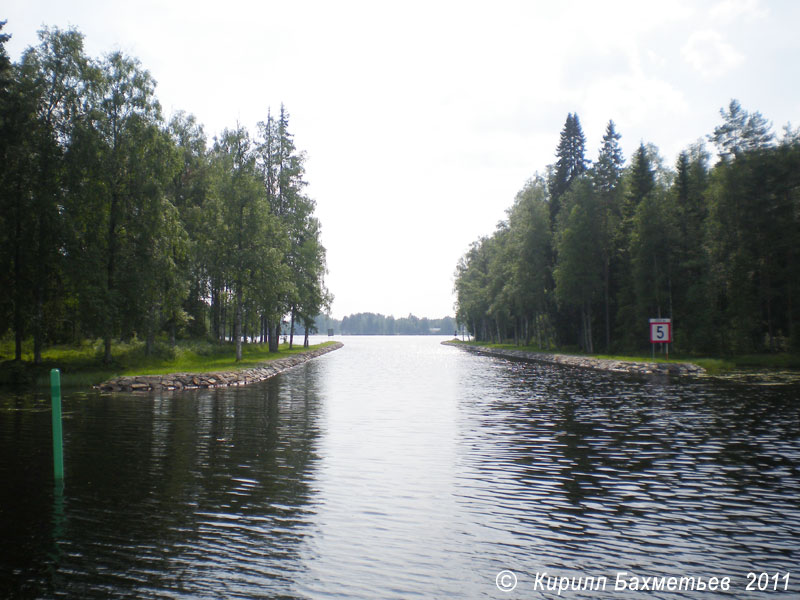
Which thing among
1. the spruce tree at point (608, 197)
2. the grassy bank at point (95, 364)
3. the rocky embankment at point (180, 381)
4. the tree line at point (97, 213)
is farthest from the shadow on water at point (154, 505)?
the spruce tree at point (608, 197)

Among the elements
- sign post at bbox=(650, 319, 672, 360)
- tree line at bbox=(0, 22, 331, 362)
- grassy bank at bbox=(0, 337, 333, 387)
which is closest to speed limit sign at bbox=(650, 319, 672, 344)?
sign post at bbox=(650, 319, 672, 360)

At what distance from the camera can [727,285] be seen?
49719mm

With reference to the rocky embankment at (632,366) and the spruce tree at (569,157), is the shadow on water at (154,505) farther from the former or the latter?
the spruce tree at (569,157)

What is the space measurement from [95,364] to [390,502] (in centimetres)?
3192

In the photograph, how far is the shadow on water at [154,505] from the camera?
268 inches

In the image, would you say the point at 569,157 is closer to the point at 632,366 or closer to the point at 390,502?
the point at 632,366

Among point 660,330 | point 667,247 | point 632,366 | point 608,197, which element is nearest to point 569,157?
point 608,197

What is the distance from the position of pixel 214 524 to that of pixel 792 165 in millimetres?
54793

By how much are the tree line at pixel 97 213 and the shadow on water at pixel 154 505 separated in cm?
1825

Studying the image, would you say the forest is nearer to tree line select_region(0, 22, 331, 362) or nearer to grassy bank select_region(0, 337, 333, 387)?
tree line select_region(0, 22, 331, 362)

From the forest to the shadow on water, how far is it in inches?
1754

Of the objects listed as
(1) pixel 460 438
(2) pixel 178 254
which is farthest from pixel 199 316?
(1) pixel 460 438

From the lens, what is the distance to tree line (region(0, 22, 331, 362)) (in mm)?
34281

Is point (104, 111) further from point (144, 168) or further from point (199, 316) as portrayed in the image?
point (199, 316)
